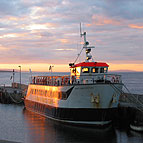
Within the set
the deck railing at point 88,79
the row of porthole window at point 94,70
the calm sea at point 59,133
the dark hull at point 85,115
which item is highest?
the row of porthole window at point 94,70

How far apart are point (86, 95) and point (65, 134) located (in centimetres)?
492

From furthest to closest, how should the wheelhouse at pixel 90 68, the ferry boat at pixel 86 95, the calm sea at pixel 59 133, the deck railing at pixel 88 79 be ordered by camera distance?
the wheelhouse at pixel 90 68 → the deck railing at pixel 88 79 → the ferry boat at pixel 86 95 → the calm sea at pixel 59 133

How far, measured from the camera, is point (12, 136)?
29.3 meters

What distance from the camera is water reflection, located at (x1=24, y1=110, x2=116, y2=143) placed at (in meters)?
27.7

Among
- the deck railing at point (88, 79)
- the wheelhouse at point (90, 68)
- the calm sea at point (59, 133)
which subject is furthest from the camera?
the wheelhouse at point (90, 68)

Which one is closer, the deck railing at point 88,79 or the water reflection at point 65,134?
the water reflection at point 65,134

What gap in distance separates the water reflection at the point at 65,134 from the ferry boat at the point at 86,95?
1064mm

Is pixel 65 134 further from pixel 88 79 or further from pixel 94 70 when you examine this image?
pixel 94 70

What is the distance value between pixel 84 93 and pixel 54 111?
6273 mm

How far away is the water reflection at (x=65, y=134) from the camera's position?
27688mm

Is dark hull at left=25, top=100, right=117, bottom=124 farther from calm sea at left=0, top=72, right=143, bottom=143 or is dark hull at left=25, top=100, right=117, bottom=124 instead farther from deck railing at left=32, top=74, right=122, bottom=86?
deck railing at left=32, top=74, right=122, bottom=86

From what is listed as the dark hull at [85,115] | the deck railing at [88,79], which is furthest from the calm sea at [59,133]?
the deck railing at [88,79]

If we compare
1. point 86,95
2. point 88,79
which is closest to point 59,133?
point 86,95

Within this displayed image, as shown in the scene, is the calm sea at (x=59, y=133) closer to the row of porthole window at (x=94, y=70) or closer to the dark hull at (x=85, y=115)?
the dark hull at (x=85, y=115)
